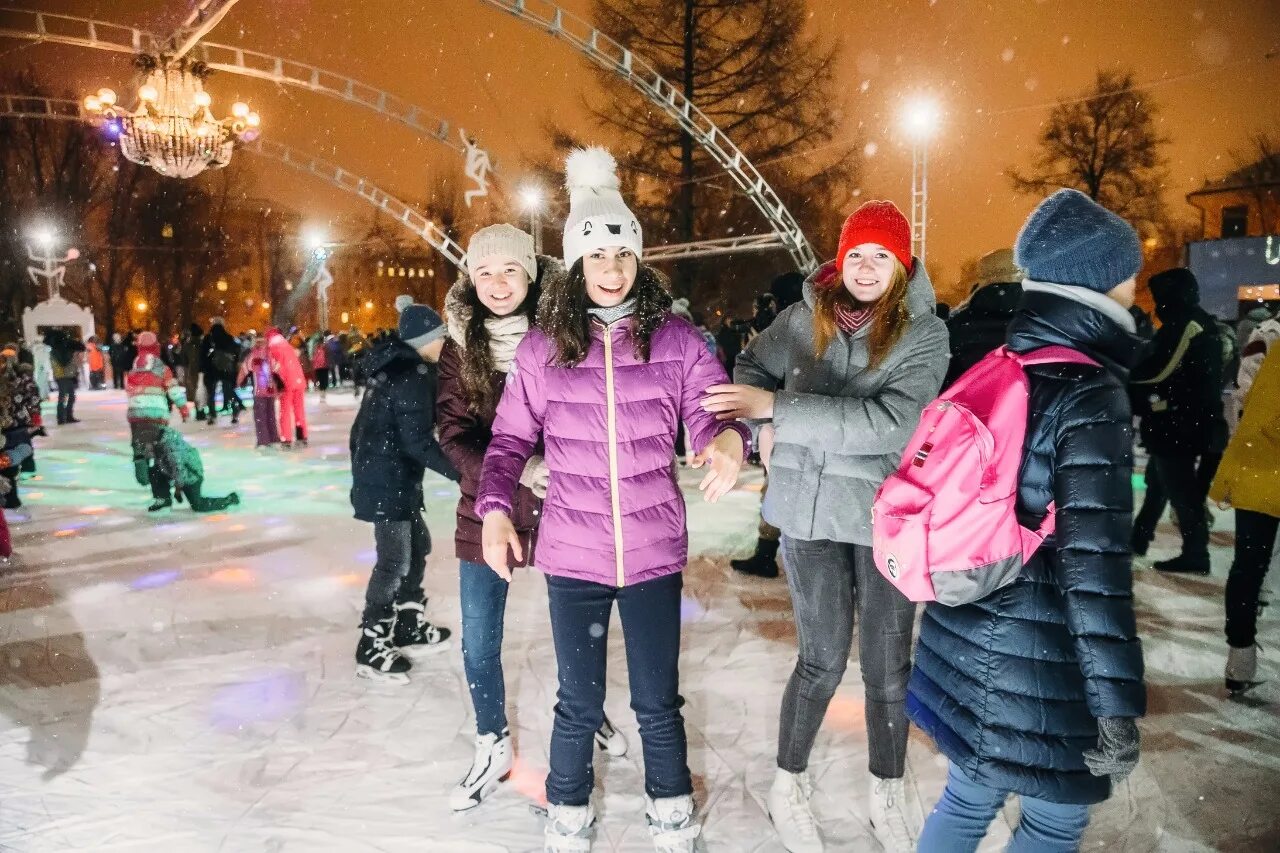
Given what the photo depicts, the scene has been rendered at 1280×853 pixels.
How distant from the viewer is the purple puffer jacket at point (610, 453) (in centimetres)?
220

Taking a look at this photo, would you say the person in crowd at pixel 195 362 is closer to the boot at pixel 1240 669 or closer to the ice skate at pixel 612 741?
the ice skate at pixel 612 741

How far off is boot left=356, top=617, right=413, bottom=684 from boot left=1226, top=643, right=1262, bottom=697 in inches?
138

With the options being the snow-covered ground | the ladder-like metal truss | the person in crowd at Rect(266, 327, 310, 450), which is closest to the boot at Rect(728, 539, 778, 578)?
the snow-covered ground

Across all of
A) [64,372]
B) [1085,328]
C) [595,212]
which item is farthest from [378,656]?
[64,372]

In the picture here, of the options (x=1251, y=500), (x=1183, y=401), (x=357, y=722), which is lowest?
(x=357, y=722)

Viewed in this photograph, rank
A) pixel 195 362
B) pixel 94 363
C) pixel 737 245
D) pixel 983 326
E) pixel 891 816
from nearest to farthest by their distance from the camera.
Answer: pixel 891 816 < pixel 983 326 < pixel 195 362 < pixel 737 245 < pixel 94 363

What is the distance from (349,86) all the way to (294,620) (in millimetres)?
11334

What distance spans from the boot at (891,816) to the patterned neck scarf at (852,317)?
1.36 meters

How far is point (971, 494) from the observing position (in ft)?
5.16

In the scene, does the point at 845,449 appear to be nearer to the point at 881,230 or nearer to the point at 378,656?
the point at 881,230

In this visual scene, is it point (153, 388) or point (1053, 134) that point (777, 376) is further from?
point (1053, 134)

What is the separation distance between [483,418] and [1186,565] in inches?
189

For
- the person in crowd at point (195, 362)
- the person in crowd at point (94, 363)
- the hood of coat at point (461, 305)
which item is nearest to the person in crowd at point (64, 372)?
the person in crowd at point (195, 362)

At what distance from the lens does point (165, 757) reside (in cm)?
305
